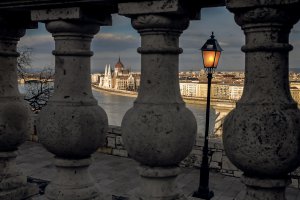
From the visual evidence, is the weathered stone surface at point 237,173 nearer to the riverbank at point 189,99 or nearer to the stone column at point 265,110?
the stone column at point 265,110

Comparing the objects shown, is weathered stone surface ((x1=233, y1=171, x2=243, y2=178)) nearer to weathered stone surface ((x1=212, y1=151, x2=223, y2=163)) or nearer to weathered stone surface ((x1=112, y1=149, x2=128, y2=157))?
weathered stone surface ((x1=212, y1=151, x2=223, y2=163))

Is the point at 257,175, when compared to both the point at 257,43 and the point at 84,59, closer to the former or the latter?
the point at 257,43

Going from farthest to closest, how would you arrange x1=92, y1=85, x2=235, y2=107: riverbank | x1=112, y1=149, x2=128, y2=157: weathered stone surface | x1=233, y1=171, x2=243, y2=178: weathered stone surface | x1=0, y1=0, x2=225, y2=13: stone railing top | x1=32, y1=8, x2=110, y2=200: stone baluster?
x1=92, y1=85, x2=235, y2=107: riverbank < x1=112, y1=149, x2=128, y2=157: weathered stone surface < x1=233, y1=171, x2=243, y2=178: weathered stone surface < x1=32, y1=8, x2=110, y2=200: stone baluster < x1=0, y1=0, x2=225, y2=13: stone railing top

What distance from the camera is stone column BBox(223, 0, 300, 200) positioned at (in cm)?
173

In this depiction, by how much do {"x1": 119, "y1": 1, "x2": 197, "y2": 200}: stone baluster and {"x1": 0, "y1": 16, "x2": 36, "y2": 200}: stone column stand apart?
3.71ft

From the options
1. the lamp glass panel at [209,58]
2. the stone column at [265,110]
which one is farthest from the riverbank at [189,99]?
the stone column at [265,110]

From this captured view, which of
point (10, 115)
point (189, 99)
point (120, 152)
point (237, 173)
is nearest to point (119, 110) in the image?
point (189, 99)

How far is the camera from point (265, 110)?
1.77m

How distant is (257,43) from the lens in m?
1.80

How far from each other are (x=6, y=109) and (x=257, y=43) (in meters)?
1.93

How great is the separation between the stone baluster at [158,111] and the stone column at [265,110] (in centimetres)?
29

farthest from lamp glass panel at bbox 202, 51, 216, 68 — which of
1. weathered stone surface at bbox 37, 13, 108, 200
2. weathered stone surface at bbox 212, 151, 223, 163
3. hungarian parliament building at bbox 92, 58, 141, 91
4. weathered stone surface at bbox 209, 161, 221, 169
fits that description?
hungarian parliament building at bbox 92, 58, 141, 91

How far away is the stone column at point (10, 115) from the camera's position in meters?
2.81

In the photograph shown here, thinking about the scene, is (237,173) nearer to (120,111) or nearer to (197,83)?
(120,111)
